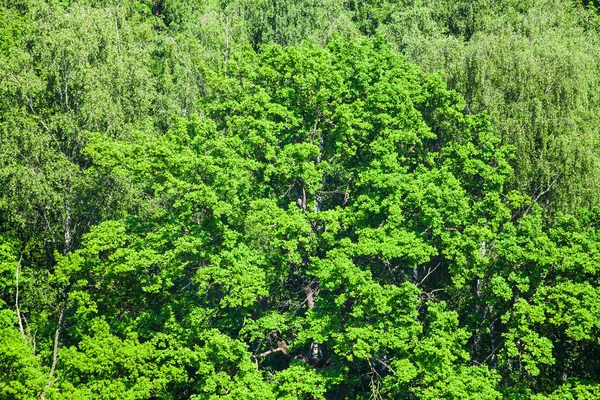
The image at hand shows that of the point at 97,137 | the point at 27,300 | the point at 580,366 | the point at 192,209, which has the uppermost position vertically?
the point at 97,137

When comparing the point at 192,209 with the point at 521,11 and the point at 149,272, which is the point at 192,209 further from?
the point at 521,11

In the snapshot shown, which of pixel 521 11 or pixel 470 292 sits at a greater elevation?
pixel 521 11

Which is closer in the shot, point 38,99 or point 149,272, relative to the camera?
point 149,272

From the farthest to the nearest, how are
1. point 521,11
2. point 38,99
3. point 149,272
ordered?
point 521,11, point 38,99, point 149,272

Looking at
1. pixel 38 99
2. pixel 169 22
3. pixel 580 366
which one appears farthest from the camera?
pixel 169 22

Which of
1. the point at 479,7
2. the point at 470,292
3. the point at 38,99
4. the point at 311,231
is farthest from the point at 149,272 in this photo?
the point at 479,7

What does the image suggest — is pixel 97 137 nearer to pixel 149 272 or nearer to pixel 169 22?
pixel 149 272

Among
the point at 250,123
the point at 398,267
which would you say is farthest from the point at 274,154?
the point at 398,267
